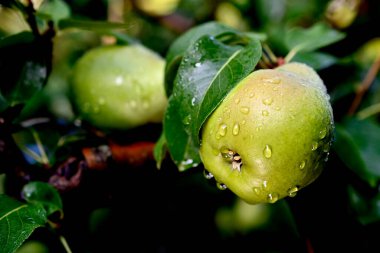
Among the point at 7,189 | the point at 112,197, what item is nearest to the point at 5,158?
the point at 7,189

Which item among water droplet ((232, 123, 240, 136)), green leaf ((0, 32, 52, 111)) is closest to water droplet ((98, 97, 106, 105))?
green leaf ((0, 32, 52, 111))

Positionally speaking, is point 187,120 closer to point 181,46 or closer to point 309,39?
point 181,46

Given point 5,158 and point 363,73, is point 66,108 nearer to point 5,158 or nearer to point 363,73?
point 5,158

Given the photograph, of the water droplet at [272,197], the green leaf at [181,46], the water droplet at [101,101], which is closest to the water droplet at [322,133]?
the water droplet at [272,197]

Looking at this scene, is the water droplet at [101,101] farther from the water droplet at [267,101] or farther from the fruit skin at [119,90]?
the water droplet at [267,101]

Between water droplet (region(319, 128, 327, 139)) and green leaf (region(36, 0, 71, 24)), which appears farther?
green leaf (region(36, 0, 71, 24))

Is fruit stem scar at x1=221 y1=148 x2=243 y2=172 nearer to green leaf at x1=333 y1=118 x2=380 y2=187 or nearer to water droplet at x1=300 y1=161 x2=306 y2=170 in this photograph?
water droplet at x1=300 y1=161 x2=306 y2=170
